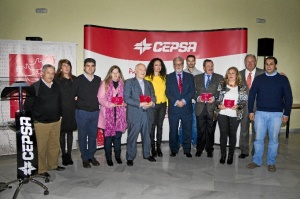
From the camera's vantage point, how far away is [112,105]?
4.08m

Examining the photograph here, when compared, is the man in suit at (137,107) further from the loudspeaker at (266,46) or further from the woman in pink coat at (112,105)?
the loudspeaker at (266,46)

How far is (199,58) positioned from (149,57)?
96cm

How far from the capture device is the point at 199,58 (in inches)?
214

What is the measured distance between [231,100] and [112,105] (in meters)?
1.73

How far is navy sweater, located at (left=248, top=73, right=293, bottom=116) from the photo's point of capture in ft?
13.0

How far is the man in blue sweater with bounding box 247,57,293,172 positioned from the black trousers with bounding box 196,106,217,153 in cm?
73

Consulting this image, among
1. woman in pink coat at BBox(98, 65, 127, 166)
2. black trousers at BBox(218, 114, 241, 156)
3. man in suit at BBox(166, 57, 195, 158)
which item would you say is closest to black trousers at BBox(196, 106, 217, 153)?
man in suit at BBox(166, 57, 195, 158)

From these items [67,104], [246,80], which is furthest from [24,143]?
[246,80]

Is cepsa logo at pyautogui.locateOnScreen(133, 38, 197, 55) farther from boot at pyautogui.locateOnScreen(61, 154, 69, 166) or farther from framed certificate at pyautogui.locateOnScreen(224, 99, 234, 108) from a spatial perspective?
boot at pyautogui.locateOnScreen(61, 154, 69, 166)

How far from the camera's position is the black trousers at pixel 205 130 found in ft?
15.4

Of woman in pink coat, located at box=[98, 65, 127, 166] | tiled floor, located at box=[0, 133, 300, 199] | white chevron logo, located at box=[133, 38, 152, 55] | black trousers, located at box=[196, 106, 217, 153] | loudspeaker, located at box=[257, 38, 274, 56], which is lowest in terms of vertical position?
tiled floor, located at box=[0, 133, 300, 199]

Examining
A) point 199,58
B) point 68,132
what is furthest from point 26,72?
point 199,58

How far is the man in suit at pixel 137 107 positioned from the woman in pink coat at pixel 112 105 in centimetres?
11

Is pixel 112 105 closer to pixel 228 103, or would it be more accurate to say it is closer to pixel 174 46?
pixel 228 103
